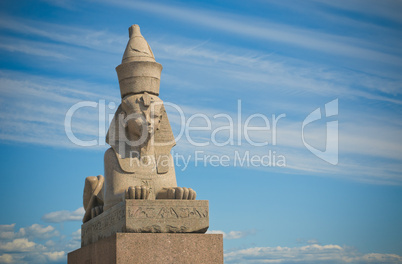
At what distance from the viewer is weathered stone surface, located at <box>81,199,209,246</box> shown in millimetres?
8148

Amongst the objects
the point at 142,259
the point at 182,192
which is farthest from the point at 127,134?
the point at 142,259

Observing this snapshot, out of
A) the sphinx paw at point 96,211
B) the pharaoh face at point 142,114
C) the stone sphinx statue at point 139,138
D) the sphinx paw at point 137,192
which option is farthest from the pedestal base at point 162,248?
the pharaoh face at point 142,114

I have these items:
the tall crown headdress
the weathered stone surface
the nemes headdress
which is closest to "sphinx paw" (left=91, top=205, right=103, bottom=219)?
the nemes headdress

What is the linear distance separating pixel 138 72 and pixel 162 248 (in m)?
3.33

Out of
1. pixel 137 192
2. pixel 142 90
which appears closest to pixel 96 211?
pixel 137 192

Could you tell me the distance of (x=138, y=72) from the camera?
9.74m

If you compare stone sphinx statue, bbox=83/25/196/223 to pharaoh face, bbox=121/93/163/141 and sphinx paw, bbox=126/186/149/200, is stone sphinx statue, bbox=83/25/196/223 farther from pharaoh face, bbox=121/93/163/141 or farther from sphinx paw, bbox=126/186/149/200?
sphinx paw, bbox=126/186/149/200

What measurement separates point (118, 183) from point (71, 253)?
2.56m

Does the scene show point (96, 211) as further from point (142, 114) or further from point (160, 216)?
point (160, 216)

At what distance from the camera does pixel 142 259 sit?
8016 millimetres

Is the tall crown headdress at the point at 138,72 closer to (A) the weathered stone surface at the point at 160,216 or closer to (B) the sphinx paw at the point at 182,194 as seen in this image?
(B) the sphinx paw at the point at 182,194

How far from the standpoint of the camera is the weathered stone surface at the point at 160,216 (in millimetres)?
8148

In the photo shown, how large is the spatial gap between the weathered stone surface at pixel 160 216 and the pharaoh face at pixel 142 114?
152 centimetres

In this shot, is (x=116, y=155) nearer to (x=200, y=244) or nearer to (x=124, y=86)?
(x=124, y=86)
